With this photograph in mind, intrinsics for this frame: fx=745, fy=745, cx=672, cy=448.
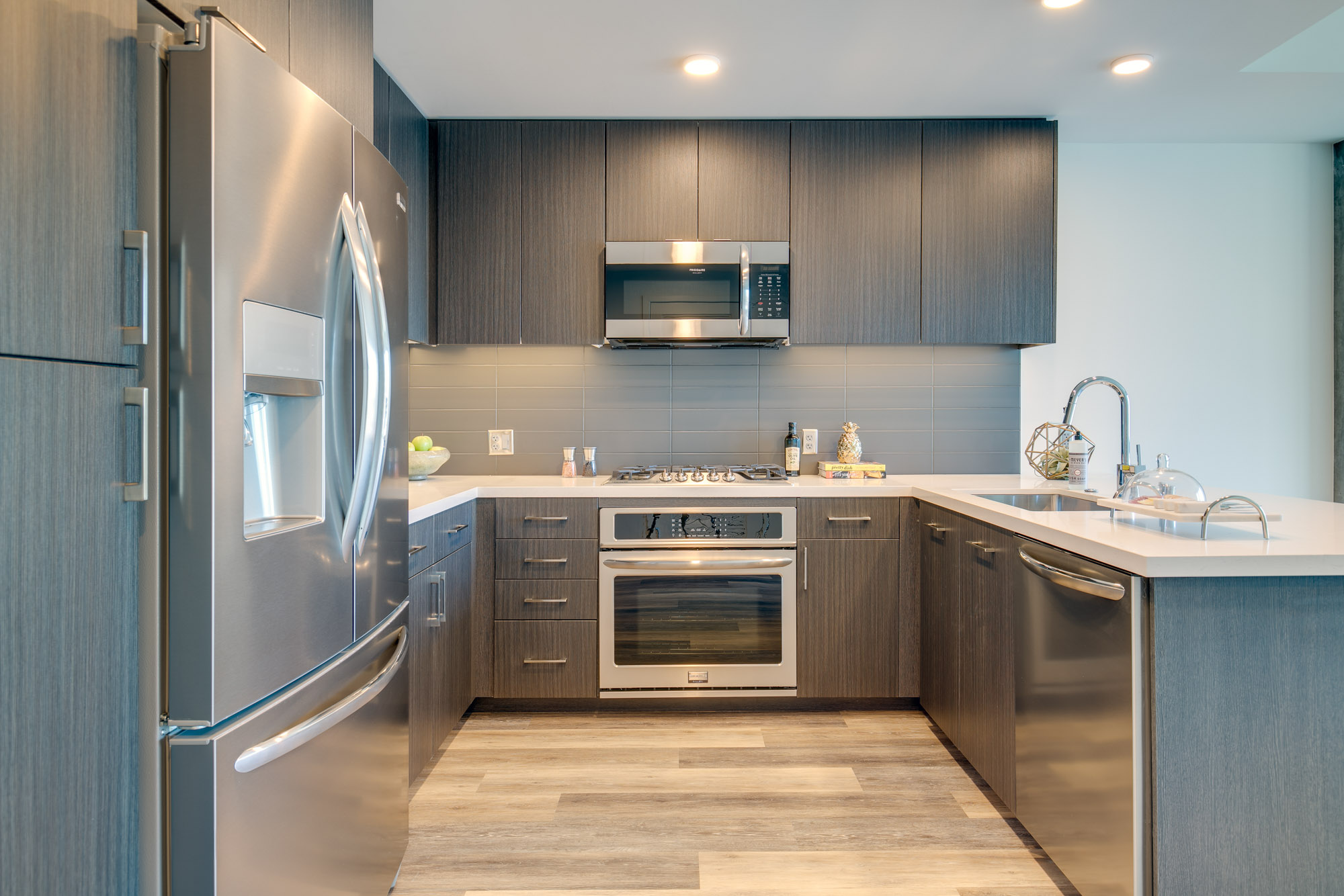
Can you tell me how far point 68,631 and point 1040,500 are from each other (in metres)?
2.67

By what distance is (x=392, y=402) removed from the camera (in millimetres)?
1624

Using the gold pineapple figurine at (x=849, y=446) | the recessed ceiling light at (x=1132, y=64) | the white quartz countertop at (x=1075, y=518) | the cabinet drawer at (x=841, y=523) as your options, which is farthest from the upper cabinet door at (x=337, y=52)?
the recessed ceiling light at (x=1132, y=64)

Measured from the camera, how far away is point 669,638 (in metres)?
2.81

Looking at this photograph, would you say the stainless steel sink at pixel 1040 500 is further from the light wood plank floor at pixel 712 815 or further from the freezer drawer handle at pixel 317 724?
the freezer drawer handle at pixel 317 724

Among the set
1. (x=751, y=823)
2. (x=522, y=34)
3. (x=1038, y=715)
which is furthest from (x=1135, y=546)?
(x=522, y=34)

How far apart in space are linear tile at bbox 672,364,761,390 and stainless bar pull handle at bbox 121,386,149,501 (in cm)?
247

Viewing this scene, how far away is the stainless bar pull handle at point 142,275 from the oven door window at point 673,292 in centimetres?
210

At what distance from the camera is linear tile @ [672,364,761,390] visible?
3344 millimetres

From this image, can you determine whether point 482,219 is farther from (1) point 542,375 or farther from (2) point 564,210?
(1) point 542,375

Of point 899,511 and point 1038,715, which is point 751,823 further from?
point 899,511

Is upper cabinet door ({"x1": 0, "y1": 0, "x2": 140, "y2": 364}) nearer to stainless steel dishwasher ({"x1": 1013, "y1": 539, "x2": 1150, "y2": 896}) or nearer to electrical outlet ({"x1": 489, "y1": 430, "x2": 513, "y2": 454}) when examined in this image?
stainless steel dishwasher ({"x1": 1013, "y1": 539, "x2": 1150, "y2": 896})

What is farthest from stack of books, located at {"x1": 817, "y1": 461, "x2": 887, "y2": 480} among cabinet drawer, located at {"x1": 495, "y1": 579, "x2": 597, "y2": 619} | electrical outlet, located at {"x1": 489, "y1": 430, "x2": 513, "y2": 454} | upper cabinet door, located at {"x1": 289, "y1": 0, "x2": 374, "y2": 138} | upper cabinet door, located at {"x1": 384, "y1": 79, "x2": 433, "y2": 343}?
upper cabinet door, located at {"x1": 289, "y1": 0, "x2": 374, "y2": 138}

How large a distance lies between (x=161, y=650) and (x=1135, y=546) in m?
1.64

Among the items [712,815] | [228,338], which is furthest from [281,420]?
[712,815]
